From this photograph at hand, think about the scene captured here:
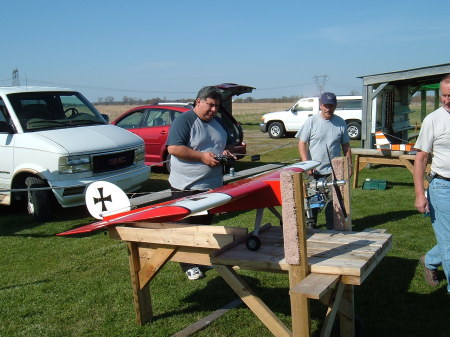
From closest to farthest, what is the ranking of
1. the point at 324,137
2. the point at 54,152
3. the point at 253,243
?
the point at 253,243 < the point at 324,137 < the point at 54,152

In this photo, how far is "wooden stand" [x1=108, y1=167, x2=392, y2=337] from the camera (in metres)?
2.82

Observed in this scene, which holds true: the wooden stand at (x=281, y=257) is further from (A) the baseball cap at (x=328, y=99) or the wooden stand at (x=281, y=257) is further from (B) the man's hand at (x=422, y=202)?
(A) the baseball cap at (x=328, y=99)

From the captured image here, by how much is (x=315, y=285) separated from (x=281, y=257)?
49 cm

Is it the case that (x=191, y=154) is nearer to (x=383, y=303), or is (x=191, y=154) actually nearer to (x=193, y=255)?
(x=193, y=255)

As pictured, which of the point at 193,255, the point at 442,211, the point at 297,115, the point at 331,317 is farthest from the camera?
the point at 297,115

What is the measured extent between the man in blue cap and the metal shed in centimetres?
703

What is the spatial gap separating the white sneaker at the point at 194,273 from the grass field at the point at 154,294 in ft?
0.20

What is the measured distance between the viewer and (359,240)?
11.6 feet

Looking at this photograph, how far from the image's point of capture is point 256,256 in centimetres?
328

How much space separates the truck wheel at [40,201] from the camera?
739 centimetres

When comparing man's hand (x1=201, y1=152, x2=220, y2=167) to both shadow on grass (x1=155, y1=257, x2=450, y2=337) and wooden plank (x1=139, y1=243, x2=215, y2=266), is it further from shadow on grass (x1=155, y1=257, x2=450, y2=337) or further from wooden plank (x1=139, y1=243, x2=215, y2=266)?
shadow on grass (x1=155, y1=257, x2=450, y2=337)

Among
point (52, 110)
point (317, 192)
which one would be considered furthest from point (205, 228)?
point (52, 110)

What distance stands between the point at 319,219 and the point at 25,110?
16.6ft

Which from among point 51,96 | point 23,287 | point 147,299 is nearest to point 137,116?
point 51,96
